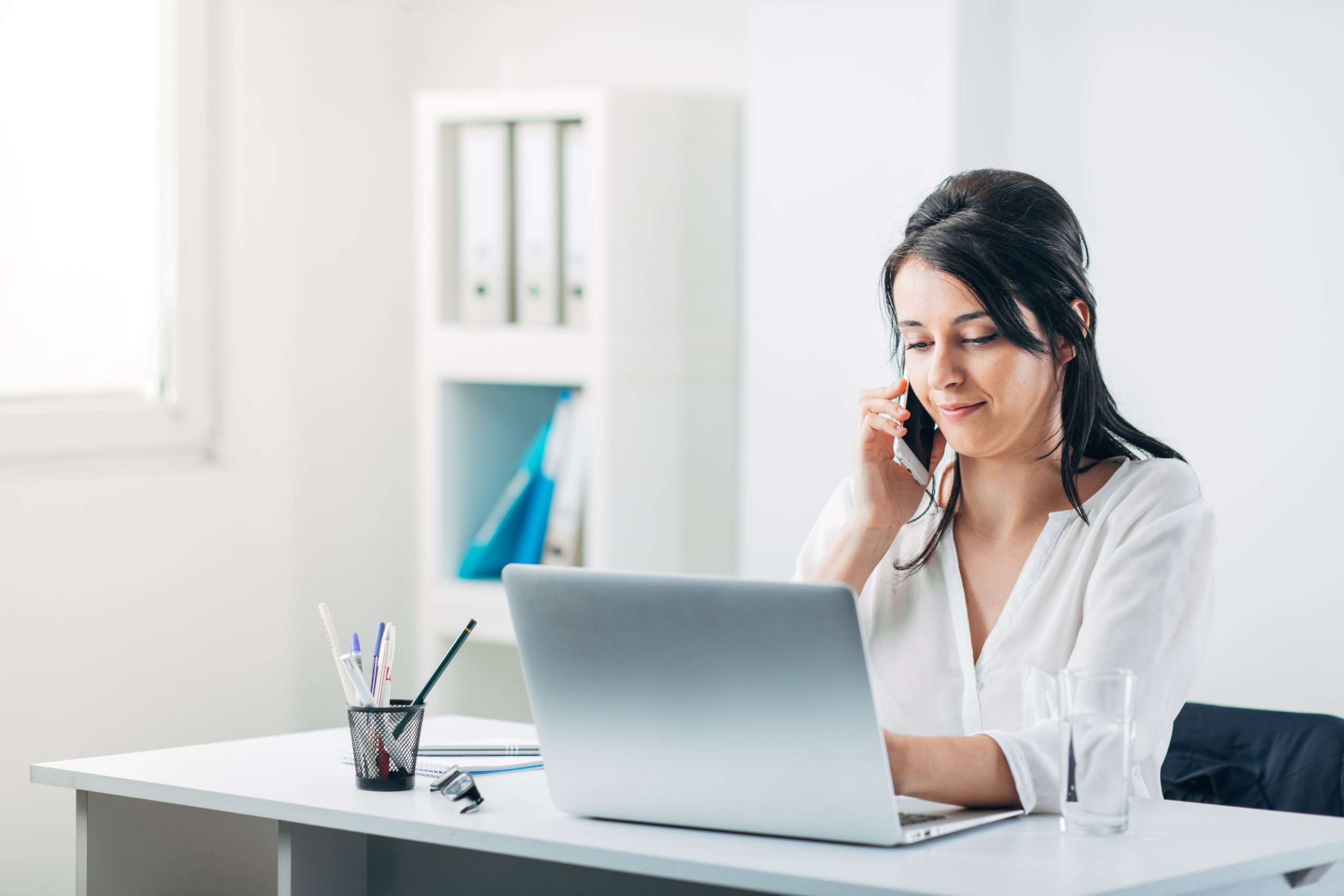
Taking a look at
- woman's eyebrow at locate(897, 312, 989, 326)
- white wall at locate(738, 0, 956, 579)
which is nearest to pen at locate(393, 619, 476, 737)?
woman's eyebrow at locate(897, 312, 989, 326)

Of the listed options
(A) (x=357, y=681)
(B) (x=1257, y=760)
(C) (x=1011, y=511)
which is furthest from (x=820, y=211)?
(A) (x=357, y=681)

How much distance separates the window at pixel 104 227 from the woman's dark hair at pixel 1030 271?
1.69m

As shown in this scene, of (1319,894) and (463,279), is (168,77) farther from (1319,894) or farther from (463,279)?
(1319,894)

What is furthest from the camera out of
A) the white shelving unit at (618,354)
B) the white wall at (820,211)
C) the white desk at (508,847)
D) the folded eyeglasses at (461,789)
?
the white shelving unit at (618,354)

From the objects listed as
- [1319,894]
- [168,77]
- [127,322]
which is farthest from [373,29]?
[1319,894]

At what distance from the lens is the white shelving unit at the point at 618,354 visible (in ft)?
9.37

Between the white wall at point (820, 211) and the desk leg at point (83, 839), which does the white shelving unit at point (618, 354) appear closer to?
the white wall at point (820, 211)

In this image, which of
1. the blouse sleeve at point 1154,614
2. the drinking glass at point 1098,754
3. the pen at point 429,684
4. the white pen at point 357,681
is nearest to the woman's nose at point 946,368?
the blouse sleeve at point 1154,614

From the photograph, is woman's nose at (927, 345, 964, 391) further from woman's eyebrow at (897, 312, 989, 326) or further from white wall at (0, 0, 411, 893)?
white wall at (0, 0, 411, 893)

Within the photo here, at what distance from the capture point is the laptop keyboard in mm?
1265

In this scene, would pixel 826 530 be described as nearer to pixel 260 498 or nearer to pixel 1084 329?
pixel 1084 329

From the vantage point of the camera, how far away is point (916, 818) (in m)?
1.29

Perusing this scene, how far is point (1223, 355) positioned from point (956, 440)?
1.00m

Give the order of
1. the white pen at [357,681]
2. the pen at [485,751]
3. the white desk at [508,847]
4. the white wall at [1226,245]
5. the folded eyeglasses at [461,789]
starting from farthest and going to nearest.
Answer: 1. the white wall at [1226,245]
2. the pen at [485,751]
3. the white pen at [357,681]
4. the folded eyeglasses at [461,789]
5. the white desk at [508,847]
